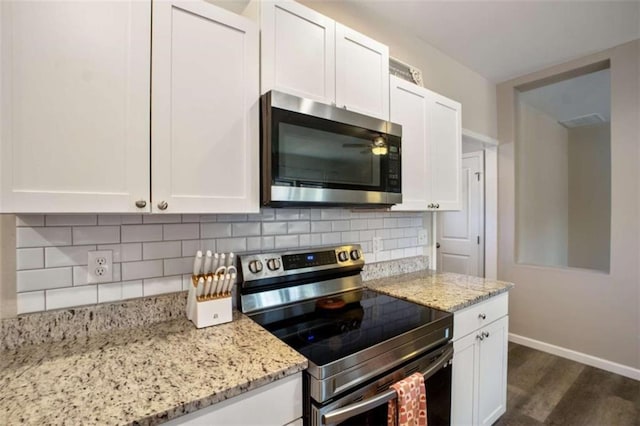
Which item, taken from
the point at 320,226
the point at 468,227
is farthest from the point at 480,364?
the point at 468,227

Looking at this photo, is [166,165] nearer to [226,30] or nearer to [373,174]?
[226,30]

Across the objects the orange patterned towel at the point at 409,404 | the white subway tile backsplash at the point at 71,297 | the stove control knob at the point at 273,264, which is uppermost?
the stove control knob at the point at 273,264

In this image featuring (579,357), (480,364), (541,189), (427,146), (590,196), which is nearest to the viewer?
(480,364)

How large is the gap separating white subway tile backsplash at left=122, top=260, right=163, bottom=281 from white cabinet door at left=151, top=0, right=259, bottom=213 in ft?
1.23

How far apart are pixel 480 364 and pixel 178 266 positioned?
1682 mm

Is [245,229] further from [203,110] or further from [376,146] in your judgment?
[376,146]

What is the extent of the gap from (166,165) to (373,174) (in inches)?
36.9

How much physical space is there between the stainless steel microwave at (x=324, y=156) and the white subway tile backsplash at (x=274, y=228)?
36 centimetres

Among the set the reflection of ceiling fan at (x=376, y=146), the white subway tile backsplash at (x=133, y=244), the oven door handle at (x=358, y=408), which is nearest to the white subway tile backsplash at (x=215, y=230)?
the white subway tile backsplash at (x=133, y=244)

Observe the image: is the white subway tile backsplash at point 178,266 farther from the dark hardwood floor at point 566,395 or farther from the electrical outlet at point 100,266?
the dark hardwood floor at point 566,395

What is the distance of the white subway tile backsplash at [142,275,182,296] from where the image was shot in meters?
1.29

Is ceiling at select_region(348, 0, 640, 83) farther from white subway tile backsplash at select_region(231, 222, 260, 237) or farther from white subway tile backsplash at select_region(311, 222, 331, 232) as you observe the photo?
white subway tile backsplash at select_region(231, 222, 260, 237)

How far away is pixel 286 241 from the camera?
1698 millimetres

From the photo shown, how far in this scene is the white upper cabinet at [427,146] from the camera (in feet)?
6.10
